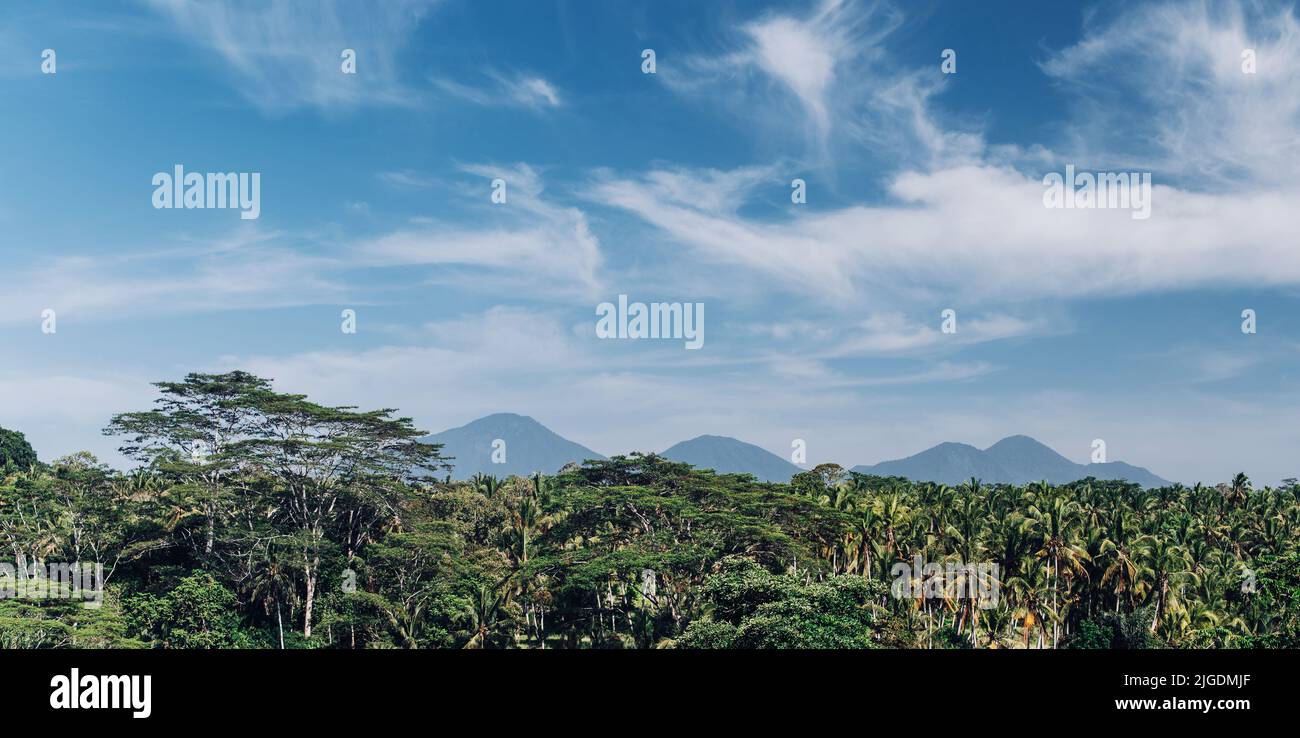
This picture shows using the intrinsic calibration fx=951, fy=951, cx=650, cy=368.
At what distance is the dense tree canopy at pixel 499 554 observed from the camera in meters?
45.2

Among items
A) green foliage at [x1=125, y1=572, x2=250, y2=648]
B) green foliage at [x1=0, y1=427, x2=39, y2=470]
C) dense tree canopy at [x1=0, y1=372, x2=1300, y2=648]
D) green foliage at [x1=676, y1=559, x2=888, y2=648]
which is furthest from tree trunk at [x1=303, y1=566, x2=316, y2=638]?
green foliage at [x1=0, y1=427, x2=39, y2=470]

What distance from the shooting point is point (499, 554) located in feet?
175

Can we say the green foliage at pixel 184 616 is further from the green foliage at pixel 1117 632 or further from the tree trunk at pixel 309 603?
the green foliage at pixel 1117 632

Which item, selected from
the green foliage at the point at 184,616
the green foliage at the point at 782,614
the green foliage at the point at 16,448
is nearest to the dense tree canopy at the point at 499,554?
the green foliage at the point at 184,616

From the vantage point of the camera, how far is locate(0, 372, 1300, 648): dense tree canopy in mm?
45188

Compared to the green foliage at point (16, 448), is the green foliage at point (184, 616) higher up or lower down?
lower down

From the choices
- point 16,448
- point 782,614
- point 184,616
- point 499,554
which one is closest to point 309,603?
point 184,616

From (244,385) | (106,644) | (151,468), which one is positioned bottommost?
(106,644)

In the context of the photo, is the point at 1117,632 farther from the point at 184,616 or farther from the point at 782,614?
the point at 184,616

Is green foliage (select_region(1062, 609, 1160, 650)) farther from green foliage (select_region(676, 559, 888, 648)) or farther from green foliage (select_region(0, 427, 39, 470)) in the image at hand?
green foliage (select_region(0, 427, 39, 470))
